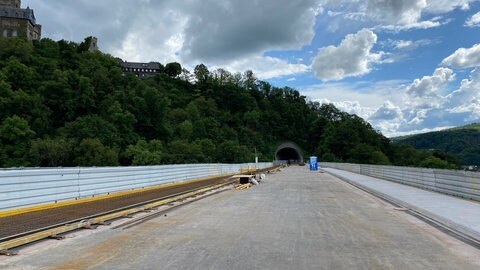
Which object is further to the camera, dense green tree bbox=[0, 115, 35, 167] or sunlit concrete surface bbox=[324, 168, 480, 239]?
dense green tree bbox=[0, 115, 35, 167]

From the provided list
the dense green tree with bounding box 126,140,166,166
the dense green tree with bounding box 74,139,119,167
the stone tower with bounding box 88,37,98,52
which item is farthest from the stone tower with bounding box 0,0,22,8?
the dense green tree with bounding box 74,139,119,167

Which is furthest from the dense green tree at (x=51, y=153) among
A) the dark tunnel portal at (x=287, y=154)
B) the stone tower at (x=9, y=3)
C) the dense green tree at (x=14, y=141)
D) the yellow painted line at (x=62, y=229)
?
the dark tunnel portal at (x=287, y=154)

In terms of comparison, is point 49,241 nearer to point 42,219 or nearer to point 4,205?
point 42,219

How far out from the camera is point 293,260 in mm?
7297

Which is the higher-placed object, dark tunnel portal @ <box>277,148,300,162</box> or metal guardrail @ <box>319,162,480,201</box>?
dark tunnel portal @ <box>277,148,300,162</box>

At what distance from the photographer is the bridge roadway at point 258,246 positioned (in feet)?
23.3

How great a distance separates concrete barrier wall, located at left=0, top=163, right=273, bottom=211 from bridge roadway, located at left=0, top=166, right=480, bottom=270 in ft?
15.5

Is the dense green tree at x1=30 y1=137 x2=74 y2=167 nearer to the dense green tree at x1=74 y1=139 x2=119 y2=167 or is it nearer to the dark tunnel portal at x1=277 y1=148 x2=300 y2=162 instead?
the dense green tree at x1=74 y1=139 x2=119 y2=167

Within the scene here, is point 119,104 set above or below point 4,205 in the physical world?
above

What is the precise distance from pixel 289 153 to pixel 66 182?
182m

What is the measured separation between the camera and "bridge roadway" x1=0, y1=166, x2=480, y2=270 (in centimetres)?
710

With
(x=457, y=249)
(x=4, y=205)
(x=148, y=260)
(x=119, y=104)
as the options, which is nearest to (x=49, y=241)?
(x=148, y=260)

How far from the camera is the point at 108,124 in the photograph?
95250 millimetres

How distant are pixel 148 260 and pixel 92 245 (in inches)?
75.6
